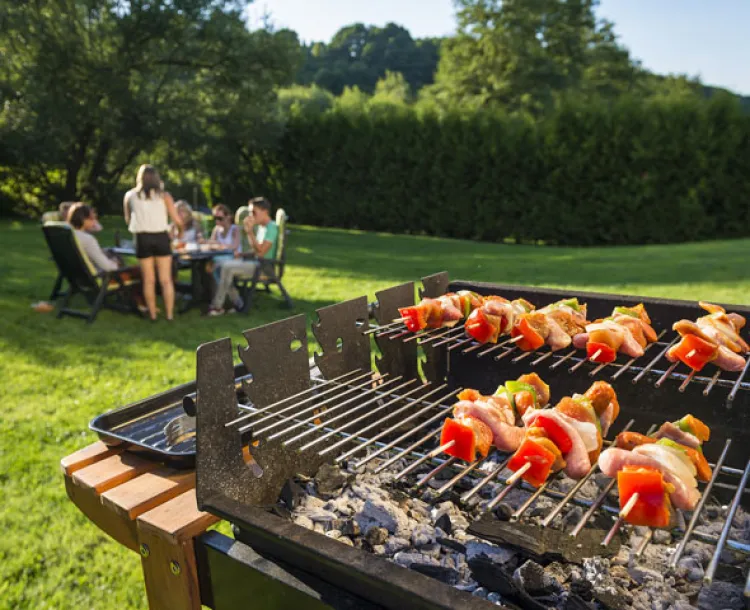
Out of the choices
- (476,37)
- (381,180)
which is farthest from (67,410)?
(476,37)

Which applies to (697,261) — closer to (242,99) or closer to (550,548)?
(550,548)

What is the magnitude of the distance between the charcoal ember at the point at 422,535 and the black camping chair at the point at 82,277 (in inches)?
239

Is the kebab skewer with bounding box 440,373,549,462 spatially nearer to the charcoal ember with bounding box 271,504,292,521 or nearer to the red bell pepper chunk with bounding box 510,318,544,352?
the red bell pepper chunk with bounding box 510,318,544,352

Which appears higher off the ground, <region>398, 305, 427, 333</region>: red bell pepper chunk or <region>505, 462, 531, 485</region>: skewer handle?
<region>398, 305, 427, 333</region>: red bell pepper chunk

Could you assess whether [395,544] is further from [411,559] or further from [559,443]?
[559,443]

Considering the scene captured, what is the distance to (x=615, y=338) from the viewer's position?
228cm

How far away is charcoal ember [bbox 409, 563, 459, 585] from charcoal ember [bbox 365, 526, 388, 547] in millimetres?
185

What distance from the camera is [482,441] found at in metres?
1.68

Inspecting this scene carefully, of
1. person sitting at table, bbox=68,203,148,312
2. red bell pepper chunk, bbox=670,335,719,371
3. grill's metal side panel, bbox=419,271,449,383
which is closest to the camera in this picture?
red bell pepper chunk, bbox=670,335,719,371

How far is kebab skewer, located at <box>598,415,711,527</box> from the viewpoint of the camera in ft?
4.41

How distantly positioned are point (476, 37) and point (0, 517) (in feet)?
110

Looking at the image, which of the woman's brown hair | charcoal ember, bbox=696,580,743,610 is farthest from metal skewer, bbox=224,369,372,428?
the woman's brown hair

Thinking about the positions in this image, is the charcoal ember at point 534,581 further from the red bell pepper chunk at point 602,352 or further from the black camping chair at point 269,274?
the black camping chair at point 269,274

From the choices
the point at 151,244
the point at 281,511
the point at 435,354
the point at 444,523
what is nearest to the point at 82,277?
the point at 151,244
